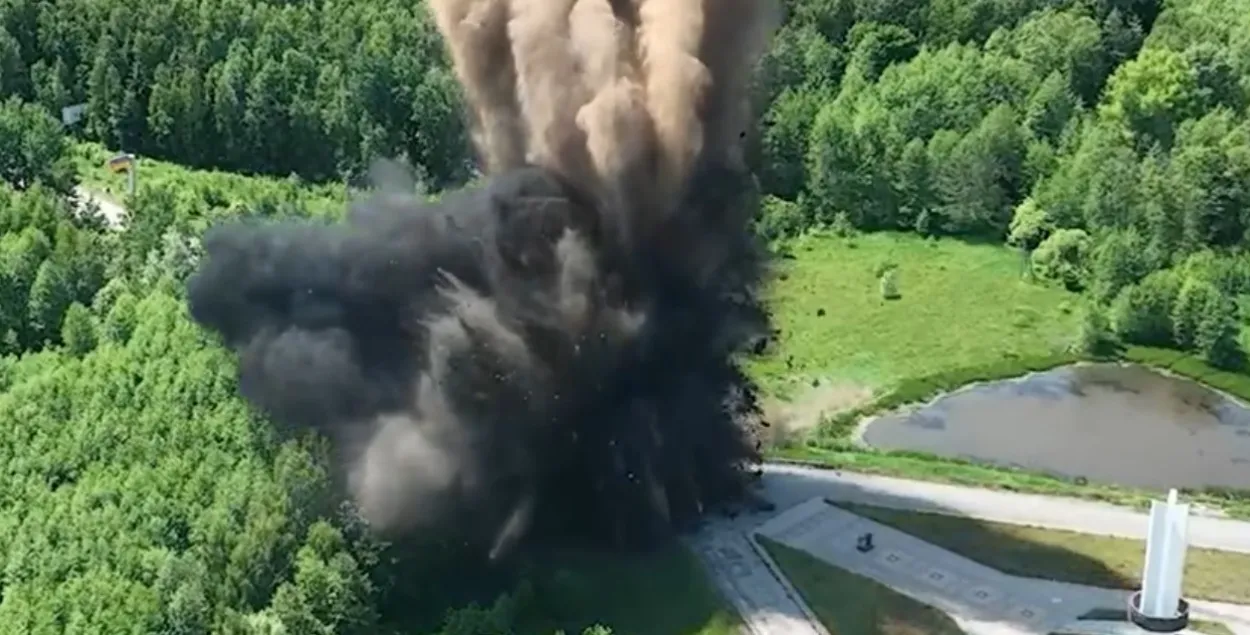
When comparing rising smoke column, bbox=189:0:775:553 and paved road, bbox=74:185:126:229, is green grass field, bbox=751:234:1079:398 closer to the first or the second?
rising smoke column, bbox=189:0:775:553

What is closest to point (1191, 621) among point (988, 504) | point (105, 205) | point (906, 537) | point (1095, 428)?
point (906, 537)

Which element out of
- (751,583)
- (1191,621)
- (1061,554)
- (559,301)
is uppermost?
(559,301)

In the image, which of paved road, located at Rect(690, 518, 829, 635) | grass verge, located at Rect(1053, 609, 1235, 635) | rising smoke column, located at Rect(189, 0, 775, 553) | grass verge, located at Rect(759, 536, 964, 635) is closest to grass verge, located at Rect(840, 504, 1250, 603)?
grass verge, located at Rect(1053, 609, 1235, 635)

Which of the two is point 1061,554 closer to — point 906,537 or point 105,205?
point 906,537


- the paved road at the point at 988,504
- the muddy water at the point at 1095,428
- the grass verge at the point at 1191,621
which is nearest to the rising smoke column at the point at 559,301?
the paved road at the point at 988,504

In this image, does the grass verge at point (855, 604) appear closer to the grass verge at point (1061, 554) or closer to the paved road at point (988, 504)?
the grass verge at point (1061, 554)
